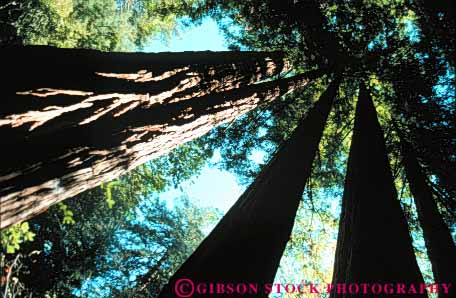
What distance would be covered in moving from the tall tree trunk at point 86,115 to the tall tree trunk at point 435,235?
138 inches

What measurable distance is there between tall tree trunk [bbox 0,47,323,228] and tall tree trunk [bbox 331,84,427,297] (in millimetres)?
2199

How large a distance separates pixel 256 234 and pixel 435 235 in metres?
3.20

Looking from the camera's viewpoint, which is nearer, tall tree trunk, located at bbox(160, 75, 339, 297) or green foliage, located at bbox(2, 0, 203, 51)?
tall tree trunk, located at bbox(160, 75, 339, 297)

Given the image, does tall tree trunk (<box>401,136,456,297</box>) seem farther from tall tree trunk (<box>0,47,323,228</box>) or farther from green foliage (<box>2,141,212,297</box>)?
green foliage (<box>2,141,212,297</box>)

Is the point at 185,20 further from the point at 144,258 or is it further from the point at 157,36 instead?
the point at 144,258

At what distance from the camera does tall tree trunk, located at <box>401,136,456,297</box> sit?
13.7 ft

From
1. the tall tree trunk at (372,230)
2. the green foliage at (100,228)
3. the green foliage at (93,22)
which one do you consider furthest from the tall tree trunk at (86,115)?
the green foliage at (93,22)

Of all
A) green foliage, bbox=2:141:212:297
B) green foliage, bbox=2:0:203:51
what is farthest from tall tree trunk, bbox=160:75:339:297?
green foliage, bbox=2:0:203:51

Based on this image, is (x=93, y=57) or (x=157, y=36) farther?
(x=157, y=36)

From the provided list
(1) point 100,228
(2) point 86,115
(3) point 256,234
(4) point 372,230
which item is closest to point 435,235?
(4) point 372,230

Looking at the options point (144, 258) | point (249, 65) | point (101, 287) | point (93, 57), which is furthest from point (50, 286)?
point (144, 258)

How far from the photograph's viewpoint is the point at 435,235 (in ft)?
15.9

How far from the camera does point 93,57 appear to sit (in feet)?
12.2

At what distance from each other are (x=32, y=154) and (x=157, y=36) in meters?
13.5
